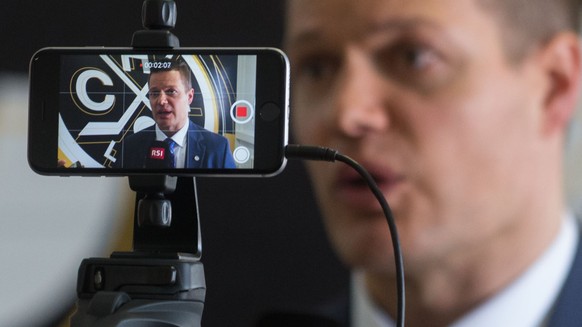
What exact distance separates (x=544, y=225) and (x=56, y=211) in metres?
0.74

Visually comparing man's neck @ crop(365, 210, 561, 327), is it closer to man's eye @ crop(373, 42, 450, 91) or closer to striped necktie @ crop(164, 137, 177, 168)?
man's eye @ crop(373, 42, 450, 91)

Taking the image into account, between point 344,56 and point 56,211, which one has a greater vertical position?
point 344,56

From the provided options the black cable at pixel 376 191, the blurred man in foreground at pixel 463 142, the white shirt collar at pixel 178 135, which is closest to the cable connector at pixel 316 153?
the black cable at pixel 376 191

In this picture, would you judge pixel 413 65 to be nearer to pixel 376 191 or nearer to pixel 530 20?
pixel 530 20

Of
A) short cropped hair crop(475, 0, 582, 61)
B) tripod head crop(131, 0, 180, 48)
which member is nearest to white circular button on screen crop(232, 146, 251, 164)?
tripod head crop(131, 0, 180, 48)

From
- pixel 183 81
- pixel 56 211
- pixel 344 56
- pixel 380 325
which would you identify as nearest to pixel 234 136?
pixel 183 81

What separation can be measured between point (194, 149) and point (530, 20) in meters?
0.54

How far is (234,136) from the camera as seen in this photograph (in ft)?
2.87

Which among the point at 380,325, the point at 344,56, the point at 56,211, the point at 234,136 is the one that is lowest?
the point at 380,325

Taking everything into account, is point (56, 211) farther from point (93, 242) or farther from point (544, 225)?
point (544, 225)

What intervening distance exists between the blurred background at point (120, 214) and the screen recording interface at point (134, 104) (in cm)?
45

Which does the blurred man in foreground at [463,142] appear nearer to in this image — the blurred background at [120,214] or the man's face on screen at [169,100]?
the blurred background at [120,214]

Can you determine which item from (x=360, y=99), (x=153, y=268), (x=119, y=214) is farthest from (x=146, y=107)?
(x=119, y=214)

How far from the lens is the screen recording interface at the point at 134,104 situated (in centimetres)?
87
